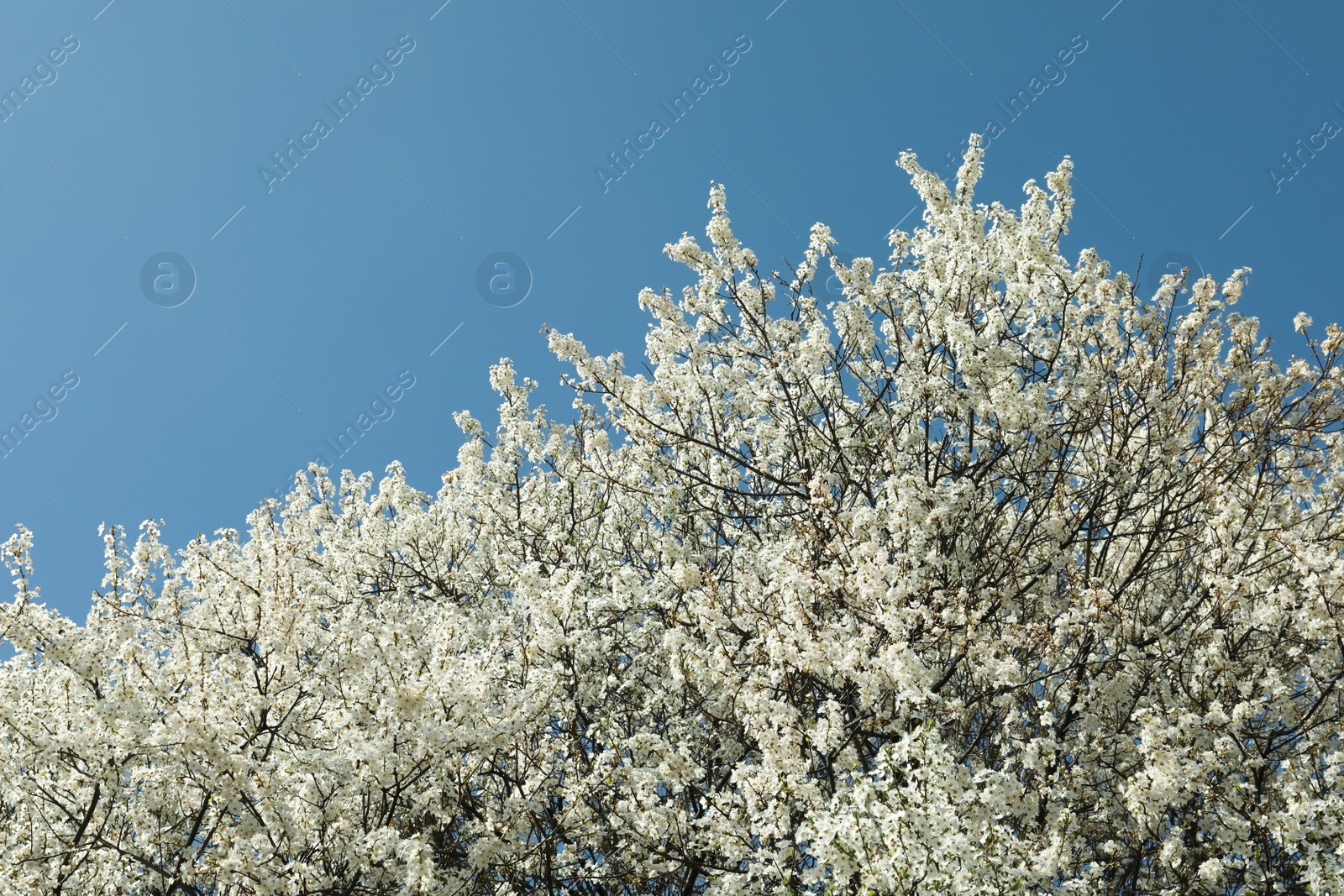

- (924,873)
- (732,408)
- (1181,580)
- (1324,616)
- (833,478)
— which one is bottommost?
(924,873)

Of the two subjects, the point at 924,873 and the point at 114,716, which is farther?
the point at 114,716

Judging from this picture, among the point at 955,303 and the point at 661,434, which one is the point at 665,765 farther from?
the point at 955,303

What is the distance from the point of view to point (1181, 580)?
1011cm

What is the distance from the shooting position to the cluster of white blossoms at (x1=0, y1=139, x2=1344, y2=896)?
649 cm

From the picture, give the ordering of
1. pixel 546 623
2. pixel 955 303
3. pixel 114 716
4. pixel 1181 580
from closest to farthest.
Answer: pixel 114 716 → pixel 546 623 → pixel 955 303 → pixel 1181 580

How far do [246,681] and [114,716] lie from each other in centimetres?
94

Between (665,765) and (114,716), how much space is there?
4.05 m

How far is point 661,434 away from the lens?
10391mm

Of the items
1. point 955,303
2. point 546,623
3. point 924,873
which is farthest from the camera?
point 955,303

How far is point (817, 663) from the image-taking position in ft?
22.5

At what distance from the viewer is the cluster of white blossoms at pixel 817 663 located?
6.49 meters

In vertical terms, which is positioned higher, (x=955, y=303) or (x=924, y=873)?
(x=955, y=303)

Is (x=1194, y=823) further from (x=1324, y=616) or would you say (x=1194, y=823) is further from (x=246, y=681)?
(x=246, y=681)

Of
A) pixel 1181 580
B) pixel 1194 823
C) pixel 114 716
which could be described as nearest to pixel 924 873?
pixel 1194 823
